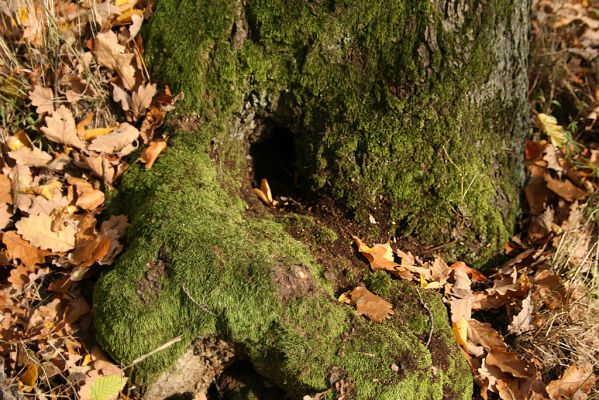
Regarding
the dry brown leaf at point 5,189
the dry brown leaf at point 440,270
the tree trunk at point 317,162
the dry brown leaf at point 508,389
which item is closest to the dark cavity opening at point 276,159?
the tree trunk at point 317,162

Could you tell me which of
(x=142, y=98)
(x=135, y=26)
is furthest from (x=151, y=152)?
(x=135, y=26)

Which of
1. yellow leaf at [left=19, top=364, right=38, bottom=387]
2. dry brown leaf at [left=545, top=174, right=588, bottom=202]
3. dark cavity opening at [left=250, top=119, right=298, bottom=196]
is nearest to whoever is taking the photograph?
yellow leaf at [left=19, top=364, right=38, bottom=387]

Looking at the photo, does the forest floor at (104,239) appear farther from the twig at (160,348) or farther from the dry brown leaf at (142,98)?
the twig at (160,348)

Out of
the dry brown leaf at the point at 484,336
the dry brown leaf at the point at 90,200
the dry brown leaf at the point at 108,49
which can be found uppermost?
the dry brown leaf at the point at 108,49

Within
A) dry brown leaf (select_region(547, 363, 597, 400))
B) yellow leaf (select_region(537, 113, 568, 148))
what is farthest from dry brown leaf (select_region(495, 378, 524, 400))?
yellow leaf (select_region(537, 113, 568, 148))

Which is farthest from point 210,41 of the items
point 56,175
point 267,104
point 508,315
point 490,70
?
point 508,315

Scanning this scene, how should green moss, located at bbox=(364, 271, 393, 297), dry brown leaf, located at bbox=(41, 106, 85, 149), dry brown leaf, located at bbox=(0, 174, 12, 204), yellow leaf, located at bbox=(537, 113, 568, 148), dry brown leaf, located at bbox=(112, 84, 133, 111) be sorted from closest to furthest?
green moss, located at bbox=(364, 271, 393, 297) < dry brown leaf, located at bbox=(0, 174, 12, 204) < dry brown leaf, located at bbox=(41, 106, 85, 149) < dry brown leaf, located at bbox=(112, 84, 133, 111) < yellow leaf, located at bbox=(537, 113, 568, 148)

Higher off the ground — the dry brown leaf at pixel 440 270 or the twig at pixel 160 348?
the twig at pixel 160 348

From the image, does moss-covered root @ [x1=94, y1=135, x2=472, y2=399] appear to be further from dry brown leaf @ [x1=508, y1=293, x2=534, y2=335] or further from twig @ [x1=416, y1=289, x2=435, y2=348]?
dry brown leaf @ [x1=508, y1=293, x2=534, y2=335]
